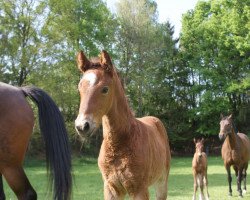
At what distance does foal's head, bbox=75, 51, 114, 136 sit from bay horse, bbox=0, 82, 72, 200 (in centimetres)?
108

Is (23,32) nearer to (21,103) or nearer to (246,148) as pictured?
(246,148)

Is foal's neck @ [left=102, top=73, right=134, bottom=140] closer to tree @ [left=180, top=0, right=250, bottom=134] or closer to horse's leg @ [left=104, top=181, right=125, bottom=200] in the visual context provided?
horse's leg @ [left=104, top=181, right=125, bottom=200]

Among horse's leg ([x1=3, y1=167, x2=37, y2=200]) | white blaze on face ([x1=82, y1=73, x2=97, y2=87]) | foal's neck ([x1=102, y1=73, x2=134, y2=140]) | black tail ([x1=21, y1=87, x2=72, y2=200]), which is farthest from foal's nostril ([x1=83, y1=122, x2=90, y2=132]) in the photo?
black tail ([x1=21, y1=87, x2=72, y2=200])

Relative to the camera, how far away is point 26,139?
14.2ft

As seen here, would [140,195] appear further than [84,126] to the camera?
Yes

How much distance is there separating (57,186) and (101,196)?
270 inches

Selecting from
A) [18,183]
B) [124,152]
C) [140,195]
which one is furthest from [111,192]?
[18,183]

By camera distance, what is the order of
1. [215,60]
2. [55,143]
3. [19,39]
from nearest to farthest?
[55,143] < [19,39] < [215,60]

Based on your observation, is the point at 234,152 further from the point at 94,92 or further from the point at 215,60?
the point at 215,60

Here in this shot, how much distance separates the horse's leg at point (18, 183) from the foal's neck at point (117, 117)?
99cm

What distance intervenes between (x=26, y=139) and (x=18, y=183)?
55 centimetres

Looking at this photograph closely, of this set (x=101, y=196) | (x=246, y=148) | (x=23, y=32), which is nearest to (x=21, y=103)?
(x=101, y=196)

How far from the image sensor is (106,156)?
3.92m

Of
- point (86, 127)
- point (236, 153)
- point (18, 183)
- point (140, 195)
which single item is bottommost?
point (236, 153)
